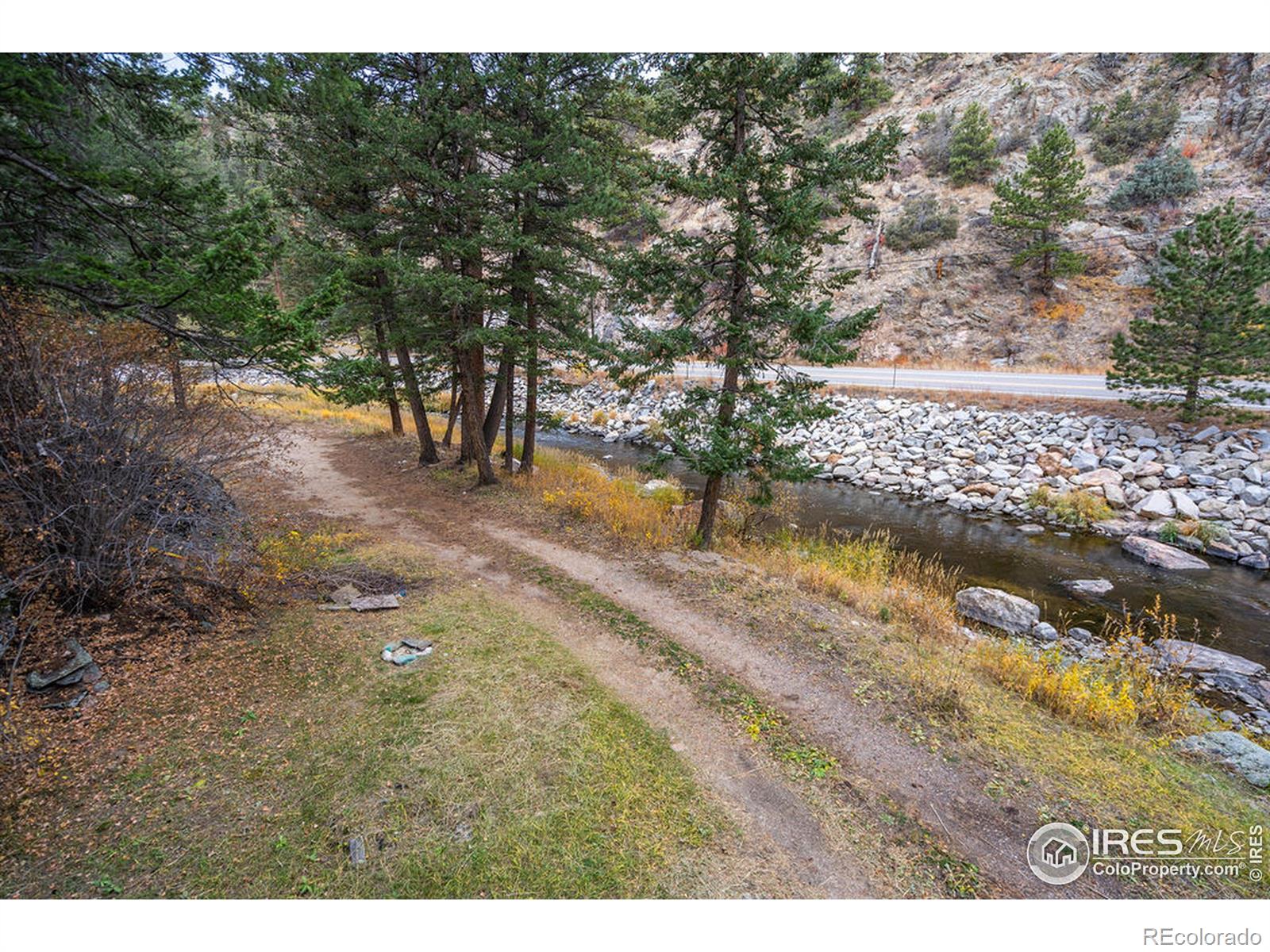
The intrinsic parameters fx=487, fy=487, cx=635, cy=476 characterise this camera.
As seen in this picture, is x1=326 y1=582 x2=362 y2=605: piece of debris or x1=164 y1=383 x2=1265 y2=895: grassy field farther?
x1=326 y1=582 x2=362 y2=605: piece of debris

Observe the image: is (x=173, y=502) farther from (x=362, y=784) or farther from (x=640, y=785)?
(x=640, y=785)

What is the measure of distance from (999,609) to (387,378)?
1461 centimetres

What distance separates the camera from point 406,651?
5508 mm

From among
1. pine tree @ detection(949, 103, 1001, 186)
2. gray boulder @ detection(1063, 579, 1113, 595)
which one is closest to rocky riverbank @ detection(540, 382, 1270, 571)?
gray boulder @ detection(1063, 579, 1113, 595)

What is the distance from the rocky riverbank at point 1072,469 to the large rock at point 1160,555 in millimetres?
25

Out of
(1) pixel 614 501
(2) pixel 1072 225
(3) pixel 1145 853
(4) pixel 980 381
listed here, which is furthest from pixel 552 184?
(2) pixel 1072 225

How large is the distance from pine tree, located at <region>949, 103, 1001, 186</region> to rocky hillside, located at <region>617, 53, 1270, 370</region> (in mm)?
762

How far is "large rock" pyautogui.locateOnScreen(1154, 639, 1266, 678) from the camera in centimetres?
716

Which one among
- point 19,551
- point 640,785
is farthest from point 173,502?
point 640,785

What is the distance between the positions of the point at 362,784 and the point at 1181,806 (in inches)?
259

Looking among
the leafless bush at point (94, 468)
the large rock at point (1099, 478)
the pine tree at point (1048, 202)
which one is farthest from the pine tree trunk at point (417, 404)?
the pine tree at point (1048, 202)

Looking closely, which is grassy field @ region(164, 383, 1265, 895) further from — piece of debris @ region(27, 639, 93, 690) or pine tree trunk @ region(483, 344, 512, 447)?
pine tree trunk @ region(483, 344, 512, 447)

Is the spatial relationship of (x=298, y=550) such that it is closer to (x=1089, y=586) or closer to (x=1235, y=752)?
(x=1235, y=752)

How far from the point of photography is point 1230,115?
84.1 feet
